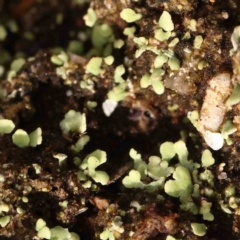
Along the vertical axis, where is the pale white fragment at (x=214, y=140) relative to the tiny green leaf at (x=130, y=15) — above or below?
below

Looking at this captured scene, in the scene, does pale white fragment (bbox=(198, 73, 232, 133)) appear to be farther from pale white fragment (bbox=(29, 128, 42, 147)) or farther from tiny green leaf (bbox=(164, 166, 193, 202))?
pale white fragment (bbox=(29, 128, 42, 147))

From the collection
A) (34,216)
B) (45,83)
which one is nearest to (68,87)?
(45,83)

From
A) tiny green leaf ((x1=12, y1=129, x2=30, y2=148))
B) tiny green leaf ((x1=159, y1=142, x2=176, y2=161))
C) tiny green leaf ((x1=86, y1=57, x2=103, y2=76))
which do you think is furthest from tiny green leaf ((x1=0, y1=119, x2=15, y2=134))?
tiny green leaf ((x1=159, y1=142, x2=176, y2=161))

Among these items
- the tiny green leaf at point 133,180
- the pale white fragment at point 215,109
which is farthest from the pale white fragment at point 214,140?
the tiny green leaf at point 133,180

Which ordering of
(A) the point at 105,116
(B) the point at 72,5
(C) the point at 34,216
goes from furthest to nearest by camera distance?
(B) the point at 72,5 → (A) the point at 105,116 → (C) the point at 34,216

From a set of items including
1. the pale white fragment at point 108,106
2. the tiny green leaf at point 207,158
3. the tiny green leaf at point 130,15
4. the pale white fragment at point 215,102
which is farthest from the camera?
the pale white fragment at point 108,106

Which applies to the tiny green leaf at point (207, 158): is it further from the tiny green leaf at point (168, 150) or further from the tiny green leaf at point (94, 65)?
the tiny green leaf at point (94, 65)

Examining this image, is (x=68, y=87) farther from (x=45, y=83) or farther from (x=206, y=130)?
(x=206, y=130)

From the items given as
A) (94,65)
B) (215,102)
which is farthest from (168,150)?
(94,65)
